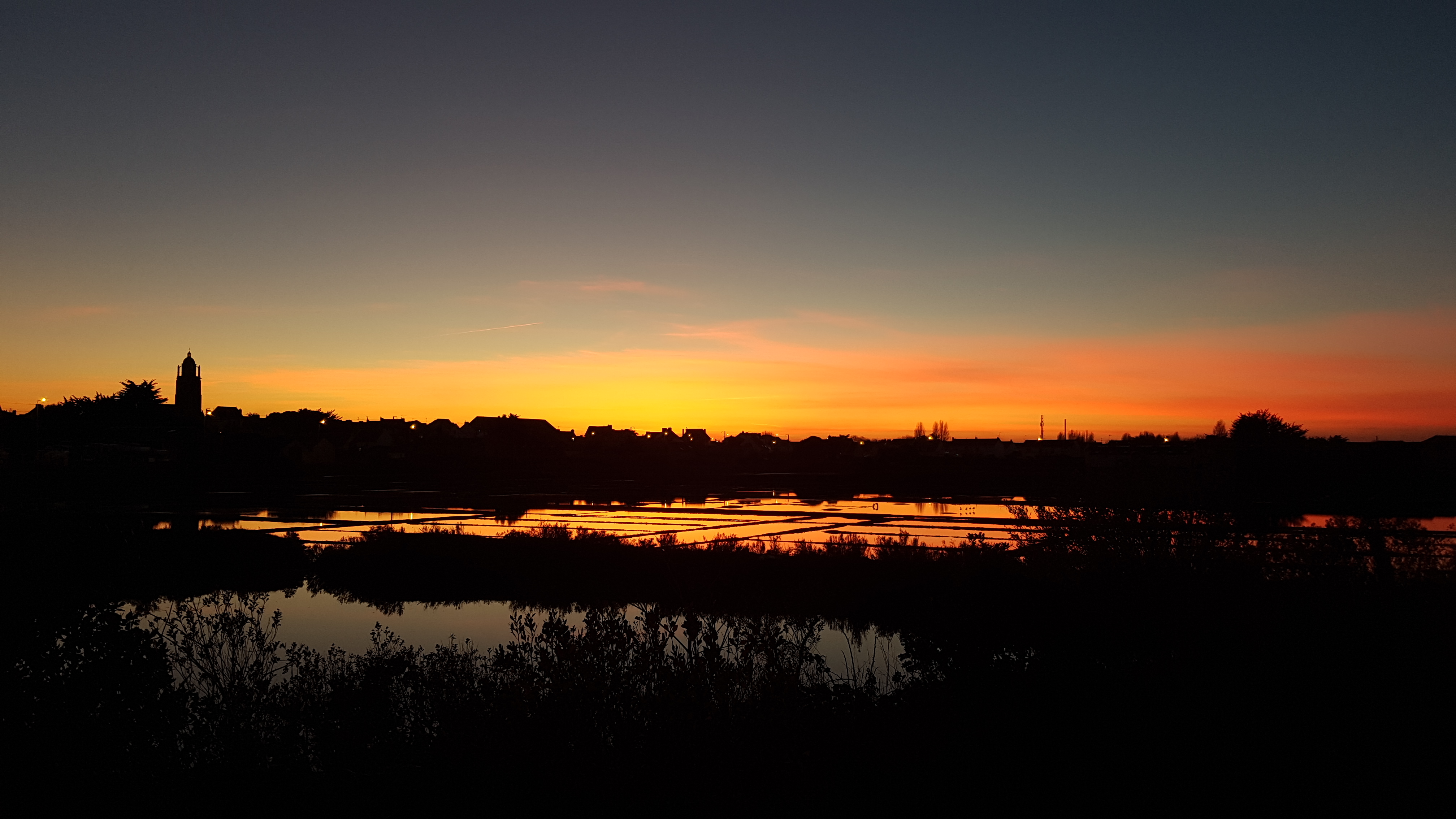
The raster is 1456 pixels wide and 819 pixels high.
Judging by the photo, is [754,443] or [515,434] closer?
[515,434]

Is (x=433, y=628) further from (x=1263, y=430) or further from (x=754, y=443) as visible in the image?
(x=754, y=443)

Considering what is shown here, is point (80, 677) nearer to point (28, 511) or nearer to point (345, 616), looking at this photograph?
point (28, 511)

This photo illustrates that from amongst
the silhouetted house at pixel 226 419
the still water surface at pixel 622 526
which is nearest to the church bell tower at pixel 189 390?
the silhouetted house at pixel 226 419

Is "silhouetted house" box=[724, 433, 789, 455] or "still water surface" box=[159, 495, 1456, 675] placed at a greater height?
"silhouetted house" box=[724, 433, 789, 455]

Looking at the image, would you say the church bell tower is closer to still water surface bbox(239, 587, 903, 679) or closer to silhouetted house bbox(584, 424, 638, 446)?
silhouetted house bbox(584, 424, 638, 446)

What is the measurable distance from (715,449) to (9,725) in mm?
151583

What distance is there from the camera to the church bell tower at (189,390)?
136750 mm

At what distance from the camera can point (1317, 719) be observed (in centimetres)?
877

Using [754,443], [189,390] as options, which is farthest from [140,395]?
[754,443]

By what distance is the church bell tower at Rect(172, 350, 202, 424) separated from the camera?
137 m

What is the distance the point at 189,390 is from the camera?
452 feet

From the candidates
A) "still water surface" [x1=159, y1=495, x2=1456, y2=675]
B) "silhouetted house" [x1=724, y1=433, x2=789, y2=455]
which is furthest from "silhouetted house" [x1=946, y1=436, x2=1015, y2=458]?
"still water surface" [x1=159, y1=495, x2=1456, y2=675]

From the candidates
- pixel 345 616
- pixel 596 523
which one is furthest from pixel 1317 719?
pixel 596 523

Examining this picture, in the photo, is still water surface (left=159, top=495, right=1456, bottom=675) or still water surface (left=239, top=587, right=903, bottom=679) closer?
still water surface (left=239, top=587, right=903, bottom=679)
